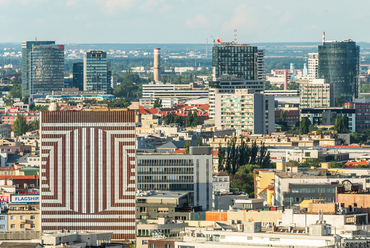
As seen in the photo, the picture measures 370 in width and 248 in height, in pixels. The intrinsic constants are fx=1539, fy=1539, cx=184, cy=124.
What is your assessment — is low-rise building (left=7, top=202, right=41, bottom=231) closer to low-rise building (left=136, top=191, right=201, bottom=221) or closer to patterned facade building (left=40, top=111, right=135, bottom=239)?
patterned facade building (left=40, top=111, right=135, bottom=239)

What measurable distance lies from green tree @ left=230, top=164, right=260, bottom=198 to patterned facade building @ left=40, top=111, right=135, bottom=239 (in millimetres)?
25115

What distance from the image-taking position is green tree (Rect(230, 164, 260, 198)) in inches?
4798

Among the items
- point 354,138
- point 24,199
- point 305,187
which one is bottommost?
point 24,199

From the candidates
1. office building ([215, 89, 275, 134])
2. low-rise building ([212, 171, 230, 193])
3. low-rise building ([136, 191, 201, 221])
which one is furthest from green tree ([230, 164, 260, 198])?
→ office building ([215, 89, 275, 134])

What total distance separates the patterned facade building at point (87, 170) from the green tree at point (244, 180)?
25.1 meters

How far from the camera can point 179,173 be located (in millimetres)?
107312

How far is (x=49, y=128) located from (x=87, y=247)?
2803 centimetres

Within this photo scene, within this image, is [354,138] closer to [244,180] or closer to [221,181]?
[244,180]

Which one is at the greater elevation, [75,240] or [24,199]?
[24,199]

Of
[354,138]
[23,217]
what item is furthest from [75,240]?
[354,138]

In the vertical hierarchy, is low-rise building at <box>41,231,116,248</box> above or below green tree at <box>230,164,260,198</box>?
below

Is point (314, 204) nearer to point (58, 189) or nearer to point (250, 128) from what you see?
point (58, 189)

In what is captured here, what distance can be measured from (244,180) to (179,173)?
1896 cm

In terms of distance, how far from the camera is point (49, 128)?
9462 centimetres
